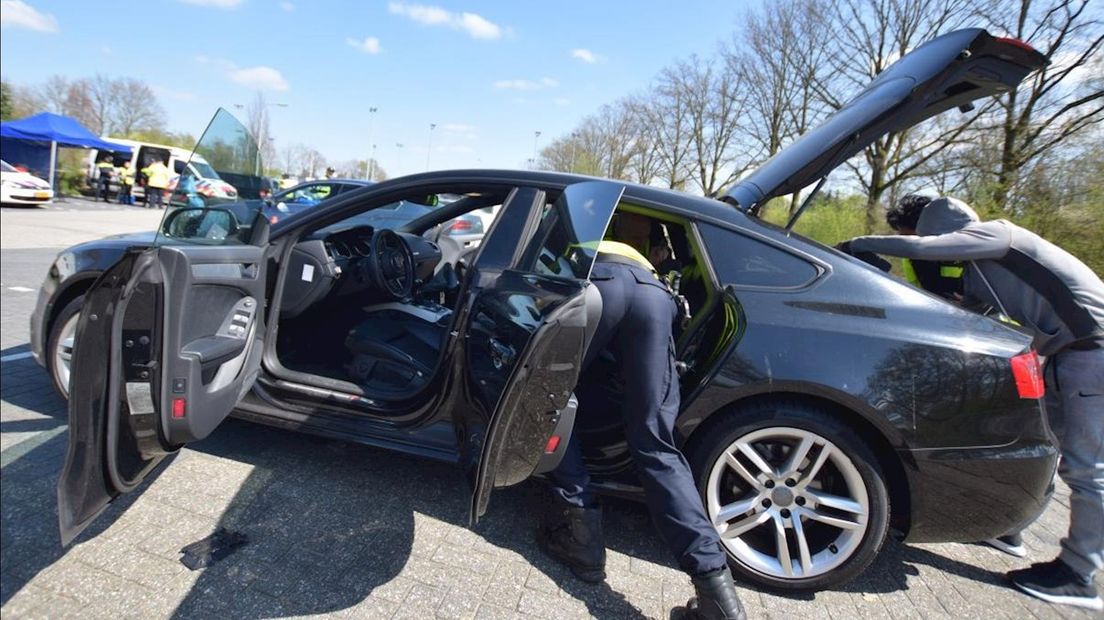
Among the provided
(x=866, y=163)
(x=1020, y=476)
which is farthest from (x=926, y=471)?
(x=866, y=163)

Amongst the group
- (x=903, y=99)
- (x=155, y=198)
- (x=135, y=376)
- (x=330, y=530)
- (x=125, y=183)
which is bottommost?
(x=155, y=198)

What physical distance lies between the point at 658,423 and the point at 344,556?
4.29ft

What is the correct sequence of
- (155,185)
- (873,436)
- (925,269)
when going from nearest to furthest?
1. (873,436)
2. (925,269)
3. (155,185)

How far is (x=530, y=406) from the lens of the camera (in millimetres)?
1772

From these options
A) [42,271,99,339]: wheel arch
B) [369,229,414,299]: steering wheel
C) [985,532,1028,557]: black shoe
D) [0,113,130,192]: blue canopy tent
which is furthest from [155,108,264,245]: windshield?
[0,113,130,192]: blue canopy tent

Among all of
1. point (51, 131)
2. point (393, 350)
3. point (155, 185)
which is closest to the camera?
point (393, 350)

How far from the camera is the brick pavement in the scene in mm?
1979

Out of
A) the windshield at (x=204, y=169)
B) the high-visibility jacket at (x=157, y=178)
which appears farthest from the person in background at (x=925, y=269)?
the high-visibility jacket at (x=157, y=178)

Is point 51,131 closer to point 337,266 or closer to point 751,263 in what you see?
point 337,266

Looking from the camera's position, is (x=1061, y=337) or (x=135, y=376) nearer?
(x=135, y=376)

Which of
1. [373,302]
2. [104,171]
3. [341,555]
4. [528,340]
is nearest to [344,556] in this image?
[341,555]

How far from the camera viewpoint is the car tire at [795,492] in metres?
2.18

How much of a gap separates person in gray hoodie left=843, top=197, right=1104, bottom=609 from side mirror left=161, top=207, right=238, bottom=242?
9.20 feet

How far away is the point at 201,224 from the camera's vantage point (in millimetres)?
2410
